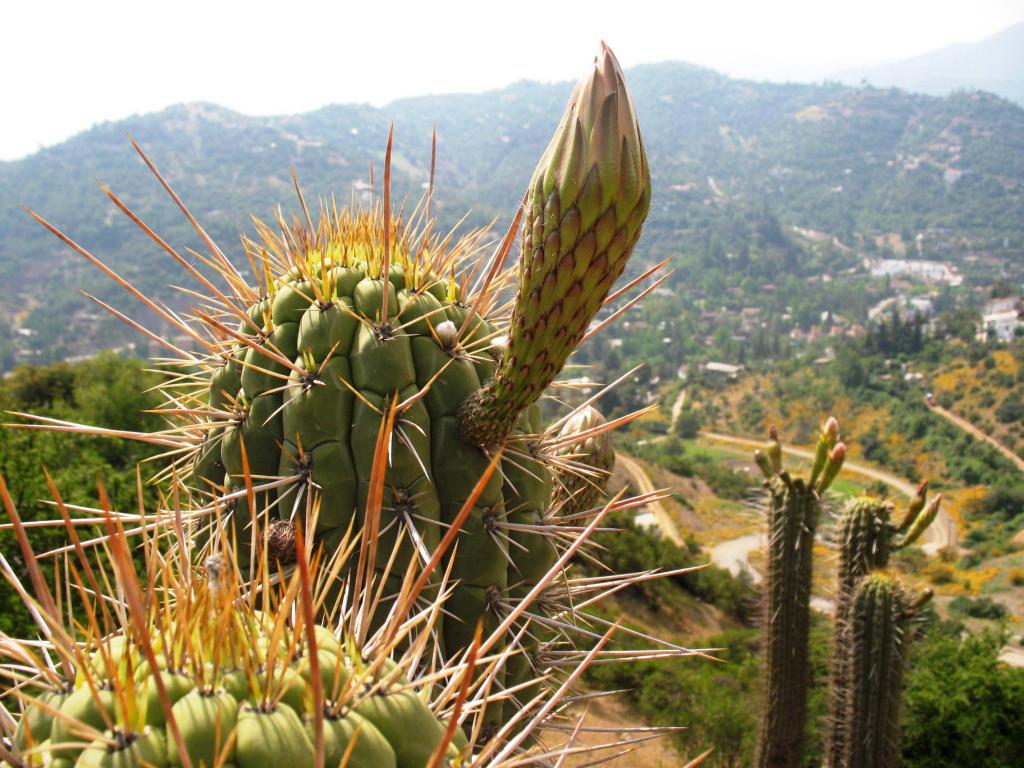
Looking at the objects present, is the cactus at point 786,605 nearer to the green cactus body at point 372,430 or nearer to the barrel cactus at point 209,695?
the green cactus body at point 372,430

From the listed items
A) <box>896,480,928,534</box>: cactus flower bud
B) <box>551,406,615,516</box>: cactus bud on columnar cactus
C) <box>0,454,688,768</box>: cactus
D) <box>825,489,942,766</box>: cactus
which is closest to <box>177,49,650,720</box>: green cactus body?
<box>551,406,615,516</box>: cactus bud on columnar cactus

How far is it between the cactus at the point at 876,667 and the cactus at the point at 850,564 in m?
0.07

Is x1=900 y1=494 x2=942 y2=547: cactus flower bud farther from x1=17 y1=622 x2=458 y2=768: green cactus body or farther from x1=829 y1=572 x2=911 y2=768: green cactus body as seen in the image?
x1=17 y1=622 x2=458 y2=768: green cactus body

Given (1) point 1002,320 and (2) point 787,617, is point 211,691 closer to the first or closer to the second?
(2) point 787,617

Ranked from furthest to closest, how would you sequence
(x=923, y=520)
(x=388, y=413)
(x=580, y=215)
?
1. (x=923, y=520)
2. (x=388, y=413)
3. (x=580, y=215)

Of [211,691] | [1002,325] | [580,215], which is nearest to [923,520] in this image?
[580,215]

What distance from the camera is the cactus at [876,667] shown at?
22.8 feet

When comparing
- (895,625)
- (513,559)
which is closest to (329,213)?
(513,559)

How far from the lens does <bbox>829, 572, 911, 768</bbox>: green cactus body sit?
695 centimetres

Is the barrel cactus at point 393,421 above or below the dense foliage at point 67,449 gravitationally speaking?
above

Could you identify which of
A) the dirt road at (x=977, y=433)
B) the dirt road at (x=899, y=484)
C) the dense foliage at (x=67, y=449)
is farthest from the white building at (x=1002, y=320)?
the dense foliage at (x=67, y=449)

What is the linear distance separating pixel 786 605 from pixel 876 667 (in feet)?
2.97

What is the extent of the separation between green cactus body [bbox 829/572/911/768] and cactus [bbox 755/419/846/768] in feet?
1.62

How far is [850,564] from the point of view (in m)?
7.42
